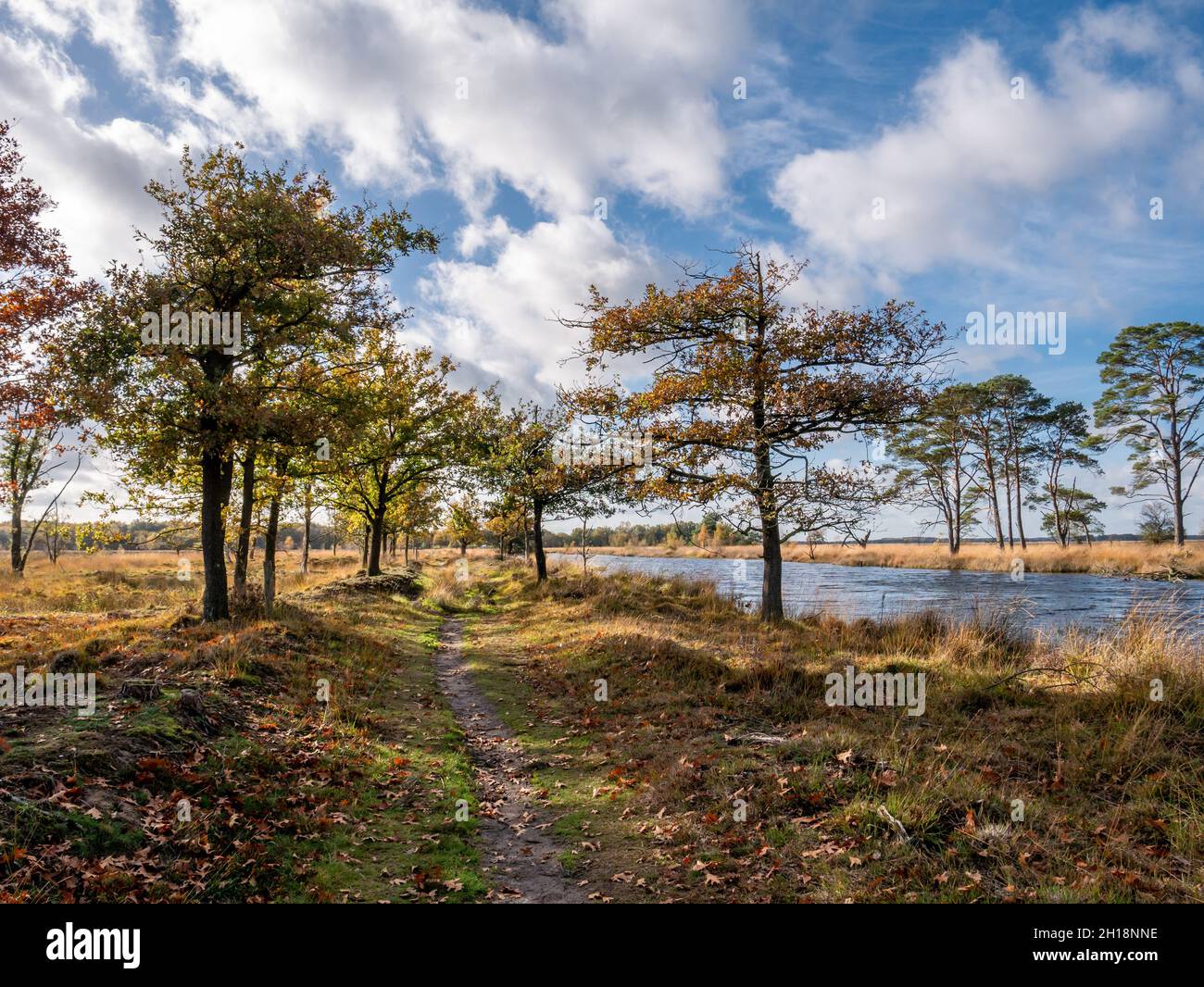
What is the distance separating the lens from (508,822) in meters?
6.83

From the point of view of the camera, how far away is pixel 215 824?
5590 mm

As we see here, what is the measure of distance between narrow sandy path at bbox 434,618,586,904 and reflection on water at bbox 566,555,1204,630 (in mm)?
11113

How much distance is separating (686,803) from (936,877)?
2.58 metres

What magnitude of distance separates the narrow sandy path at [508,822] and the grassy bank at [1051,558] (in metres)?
17.5

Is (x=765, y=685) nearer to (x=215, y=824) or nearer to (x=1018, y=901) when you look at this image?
(x=1018, y=901)

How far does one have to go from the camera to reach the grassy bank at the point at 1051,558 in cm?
3095

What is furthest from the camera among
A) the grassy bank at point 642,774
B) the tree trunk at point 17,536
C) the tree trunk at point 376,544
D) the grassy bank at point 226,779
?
the tree trunk at point 17,536

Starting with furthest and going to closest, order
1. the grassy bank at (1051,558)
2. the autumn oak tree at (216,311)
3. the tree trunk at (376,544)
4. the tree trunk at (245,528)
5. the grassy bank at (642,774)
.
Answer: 1. the grassy bank at (1051,558)
2. the tree trunk at (376,544)
3. the tree trunk at (245,528)
4. the autumn oak tree at (216,311)
5. the grassy bank at (642,774)

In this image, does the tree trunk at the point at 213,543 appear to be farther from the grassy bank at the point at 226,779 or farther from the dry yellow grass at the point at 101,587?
the dry yellow grass at the point at 101,587

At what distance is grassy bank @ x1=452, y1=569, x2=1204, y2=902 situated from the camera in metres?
5.07

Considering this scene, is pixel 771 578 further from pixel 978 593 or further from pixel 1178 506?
pixel 1178 506

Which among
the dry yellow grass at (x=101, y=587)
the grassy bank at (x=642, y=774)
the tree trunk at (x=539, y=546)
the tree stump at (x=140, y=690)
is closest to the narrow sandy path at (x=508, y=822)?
the grassy bank at (x=642, y=774)

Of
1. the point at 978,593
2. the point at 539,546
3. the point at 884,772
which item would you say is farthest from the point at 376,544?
the point at 978,593
